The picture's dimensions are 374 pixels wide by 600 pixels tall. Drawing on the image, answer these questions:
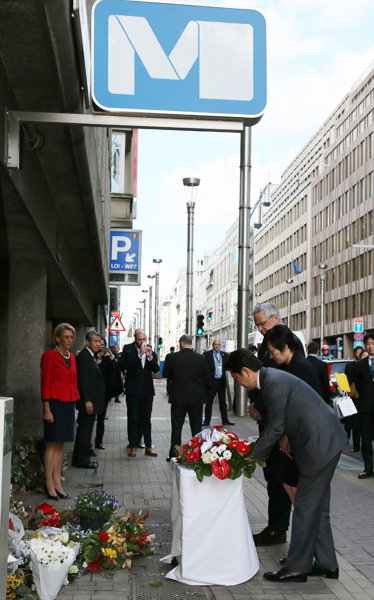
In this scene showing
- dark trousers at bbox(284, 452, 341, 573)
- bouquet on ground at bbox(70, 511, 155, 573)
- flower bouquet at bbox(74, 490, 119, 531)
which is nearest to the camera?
dark trousers at bbox(284, 452, 341, 573)

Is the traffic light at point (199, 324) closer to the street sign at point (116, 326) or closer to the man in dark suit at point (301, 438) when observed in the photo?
the street sign at point (116, 326)

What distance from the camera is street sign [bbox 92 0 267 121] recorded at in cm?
531

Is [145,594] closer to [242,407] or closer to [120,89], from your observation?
[120,89]

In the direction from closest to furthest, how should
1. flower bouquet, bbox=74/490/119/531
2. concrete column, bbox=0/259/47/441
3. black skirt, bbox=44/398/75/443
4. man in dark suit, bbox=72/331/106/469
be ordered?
flower bouquet, bbox=74/490/119/531
black skirt, bbox=44/398/75/443
concrete column, bbox=0/259/47/441
man in dark suit, bbox=72/331/106/469

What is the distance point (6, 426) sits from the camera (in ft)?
12.3

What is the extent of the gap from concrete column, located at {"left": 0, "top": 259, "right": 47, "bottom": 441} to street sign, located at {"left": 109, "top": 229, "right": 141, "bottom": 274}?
11589mm

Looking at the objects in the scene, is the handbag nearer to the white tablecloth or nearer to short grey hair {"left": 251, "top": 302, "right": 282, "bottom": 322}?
short grey hair {"left": 251, "top": 302, "right": 282, "bottom": 322}

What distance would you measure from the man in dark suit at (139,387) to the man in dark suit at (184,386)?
841 millimetres

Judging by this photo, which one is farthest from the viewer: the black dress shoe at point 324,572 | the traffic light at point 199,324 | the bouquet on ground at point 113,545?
the traffic light at point 199,324

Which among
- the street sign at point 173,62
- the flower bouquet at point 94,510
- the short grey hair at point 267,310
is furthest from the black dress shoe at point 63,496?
the street sign at point 173,62

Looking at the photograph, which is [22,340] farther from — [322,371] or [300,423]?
[322,371]

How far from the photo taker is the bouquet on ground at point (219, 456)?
204 inches

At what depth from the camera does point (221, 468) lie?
5172 mm

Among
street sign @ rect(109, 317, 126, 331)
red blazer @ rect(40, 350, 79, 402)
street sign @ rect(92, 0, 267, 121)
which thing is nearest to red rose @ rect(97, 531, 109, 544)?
red blazer @ rect(40, 350, 79, 402)
